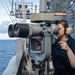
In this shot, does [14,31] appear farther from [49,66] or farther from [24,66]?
[24,66]

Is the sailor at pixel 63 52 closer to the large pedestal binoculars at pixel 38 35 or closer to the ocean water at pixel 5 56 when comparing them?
the large pedestal binoculars at pixel 38 35

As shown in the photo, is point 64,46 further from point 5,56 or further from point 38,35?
point 5,56

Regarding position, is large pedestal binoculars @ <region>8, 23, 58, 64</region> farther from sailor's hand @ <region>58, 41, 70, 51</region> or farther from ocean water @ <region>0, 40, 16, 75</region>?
ocean water @ <region>0, 40, 16, 75</region>

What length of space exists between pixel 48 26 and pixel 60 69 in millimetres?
462

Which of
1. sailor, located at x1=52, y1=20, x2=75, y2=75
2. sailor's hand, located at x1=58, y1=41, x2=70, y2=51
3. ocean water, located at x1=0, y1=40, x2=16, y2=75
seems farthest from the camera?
ocean water, located at x1=0, y1=40, x2=16, y2=75

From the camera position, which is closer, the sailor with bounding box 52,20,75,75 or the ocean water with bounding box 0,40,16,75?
the sailor with bounding box 52,20,75,75

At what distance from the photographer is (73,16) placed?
7031mm

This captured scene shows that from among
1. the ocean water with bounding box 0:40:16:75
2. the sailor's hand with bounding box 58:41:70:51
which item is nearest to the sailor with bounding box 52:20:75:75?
the sailor's hand with bounding box 58:41:70:51

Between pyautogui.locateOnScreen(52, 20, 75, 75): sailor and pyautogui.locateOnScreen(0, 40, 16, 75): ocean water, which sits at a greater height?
pyautogui.locateOnScreen(52, 20, 75, 75): sailor

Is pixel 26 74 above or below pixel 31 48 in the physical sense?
below

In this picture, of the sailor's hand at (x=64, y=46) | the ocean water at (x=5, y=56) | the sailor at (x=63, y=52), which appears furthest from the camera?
the ocean water at (x=5, y=56)

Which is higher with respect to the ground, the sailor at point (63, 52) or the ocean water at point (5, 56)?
the sailor at point (63, 52)

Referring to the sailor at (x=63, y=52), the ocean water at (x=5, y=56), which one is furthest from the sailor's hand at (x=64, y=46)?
the ocean water at (x=5, y=56)

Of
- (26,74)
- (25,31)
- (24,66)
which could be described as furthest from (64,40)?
(24,66)
